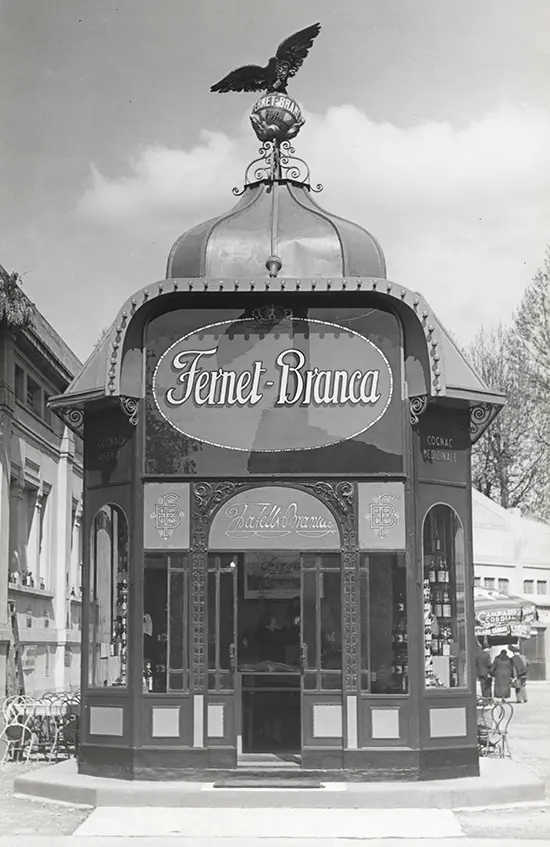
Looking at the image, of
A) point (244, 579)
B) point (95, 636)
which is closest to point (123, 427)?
point (95, 636)

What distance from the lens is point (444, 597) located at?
15.3 metres

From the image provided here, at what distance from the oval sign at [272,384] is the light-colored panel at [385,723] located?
324 centimetres

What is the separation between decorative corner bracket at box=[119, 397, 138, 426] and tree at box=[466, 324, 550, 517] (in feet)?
72.8

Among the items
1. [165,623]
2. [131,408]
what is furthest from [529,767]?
[131,408]

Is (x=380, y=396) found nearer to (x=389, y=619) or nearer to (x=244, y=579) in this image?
(x=389, y=619)

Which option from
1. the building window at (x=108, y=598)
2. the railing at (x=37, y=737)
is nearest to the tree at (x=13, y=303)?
the railing at (x=37, y=737)

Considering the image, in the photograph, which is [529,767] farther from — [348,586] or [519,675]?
[519,675]

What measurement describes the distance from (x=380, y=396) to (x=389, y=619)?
2676 mm

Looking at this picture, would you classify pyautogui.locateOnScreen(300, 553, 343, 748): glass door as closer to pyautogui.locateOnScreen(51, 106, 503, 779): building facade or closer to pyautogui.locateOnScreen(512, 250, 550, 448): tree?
pyautogui.locateOnScreen(51, 106, 503, 779): building facade

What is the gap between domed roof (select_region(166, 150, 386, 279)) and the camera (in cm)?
1562

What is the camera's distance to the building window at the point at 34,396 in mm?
27506

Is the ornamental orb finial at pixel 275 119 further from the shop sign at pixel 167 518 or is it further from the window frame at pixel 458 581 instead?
the window frame at pixel 458 581

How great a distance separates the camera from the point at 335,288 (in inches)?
573

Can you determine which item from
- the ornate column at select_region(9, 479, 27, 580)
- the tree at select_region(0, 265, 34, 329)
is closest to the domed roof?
the tree at select_region(0, 265, 34, 329)
